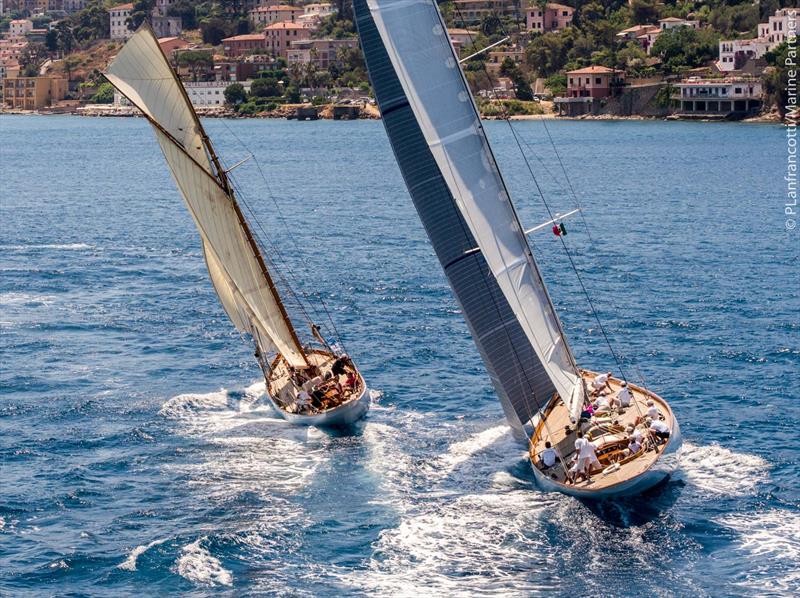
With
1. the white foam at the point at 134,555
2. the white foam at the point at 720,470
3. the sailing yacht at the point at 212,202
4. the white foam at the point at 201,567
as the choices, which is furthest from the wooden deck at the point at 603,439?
the white foam at the point at 134,555

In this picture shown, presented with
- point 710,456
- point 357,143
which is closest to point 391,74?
point 710,456

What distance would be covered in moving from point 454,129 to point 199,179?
16.3m

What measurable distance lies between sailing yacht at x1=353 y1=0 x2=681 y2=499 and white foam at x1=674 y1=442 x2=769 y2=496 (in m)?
1.88

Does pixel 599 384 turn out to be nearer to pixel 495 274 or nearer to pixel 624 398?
pixel 624 398

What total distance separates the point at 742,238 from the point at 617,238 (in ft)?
27.5

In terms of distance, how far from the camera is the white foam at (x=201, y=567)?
119ft

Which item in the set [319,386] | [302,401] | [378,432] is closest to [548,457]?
[378,432]

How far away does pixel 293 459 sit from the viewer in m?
45.5

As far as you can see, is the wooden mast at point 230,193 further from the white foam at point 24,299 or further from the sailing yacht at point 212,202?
the white foam at point 24,299

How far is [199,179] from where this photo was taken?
54062 millimetres

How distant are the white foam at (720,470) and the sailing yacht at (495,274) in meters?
1.88

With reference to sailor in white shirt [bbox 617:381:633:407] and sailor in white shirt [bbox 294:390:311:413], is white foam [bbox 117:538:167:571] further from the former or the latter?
sailor in white shirt [bbox 617:381:633:407]

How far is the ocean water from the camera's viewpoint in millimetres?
36781

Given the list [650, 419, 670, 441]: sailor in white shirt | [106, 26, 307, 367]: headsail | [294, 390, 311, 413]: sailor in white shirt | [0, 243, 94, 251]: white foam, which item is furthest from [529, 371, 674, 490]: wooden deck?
[0, 243, 94, 251]: white foam
